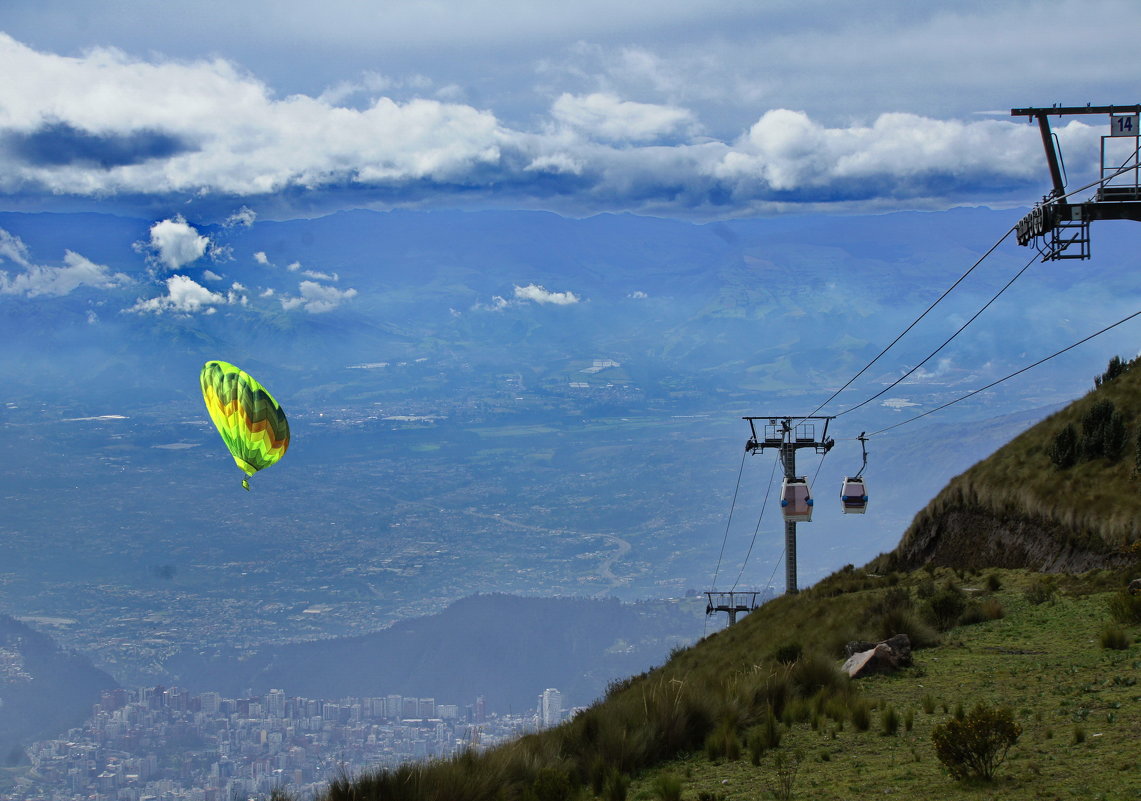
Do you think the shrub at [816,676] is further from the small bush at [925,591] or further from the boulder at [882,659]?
the small bush at [925,591]

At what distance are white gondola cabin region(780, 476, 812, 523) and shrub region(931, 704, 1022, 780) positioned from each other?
27.4 metres

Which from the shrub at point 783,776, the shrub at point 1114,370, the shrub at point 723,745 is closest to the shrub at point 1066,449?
the shrub at point 1114,370

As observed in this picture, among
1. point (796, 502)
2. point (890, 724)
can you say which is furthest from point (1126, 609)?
point (796, 502)

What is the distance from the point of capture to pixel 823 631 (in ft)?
68.1

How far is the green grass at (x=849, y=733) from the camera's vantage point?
9.75 m

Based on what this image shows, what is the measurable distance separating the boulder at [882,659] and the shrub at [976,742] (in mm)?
5452

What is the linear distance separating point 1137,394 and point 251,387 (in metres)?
35.3

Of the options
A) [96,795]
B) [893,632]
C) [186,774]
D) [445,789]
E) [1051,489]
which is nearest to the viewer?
[445,789]

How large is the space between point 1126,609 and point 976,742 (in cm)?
739

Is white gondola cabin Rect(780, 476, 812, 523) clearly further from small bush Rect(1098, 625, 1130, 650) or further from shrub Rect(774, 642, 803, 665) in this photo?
small bush Rect(1098, 625, 1130, 650)

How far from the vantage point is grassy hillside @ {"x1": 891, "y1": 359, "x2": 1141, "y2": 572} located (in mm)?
23156

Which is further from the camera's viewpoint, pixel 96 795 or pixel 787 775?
pixel 96 795

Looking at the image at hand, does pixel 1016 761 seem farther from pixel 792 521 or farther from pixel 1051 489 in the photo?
pixel 792 521

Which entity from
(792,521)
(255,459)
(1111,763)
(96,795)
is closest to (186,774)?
(96,795)
